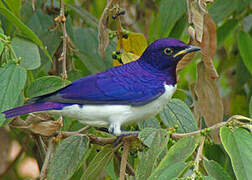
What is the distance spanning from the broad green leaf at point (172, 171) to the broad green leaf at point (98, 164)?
563mm

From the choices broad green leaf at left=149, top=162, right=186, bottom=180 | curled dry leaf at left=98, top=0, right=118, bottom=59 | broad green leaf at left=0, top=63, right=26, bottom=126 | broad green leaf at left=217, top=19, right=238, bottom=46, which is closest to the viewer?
broad green leaf at left=149, top=162, right=186, bottom=180

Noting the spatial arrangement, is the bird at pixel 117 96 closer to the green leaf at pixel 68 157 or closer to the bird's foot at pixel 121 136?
the bird's foot at pixel 121 136

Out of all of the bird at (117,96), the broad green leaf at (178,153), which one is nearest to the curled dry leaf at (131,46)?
the bird at (117,96)

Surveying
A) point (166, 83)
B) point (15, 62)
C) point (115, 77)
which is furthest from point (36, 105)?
point (166, 83)

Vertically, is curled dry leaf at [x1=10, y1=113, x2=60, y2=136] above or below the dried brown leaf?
below

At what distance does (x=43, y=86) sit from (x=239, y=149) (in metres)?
1.09

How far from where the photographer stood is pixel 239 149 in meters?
2.15

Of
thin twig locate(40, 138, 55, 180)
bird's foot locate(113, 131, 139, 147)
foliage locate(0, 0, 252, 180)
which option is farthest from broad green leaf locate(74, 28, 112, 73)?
thin twig locate(40, 138, 55, 180)

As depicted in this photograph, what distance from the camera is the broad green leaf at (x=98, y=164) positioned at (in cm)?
262

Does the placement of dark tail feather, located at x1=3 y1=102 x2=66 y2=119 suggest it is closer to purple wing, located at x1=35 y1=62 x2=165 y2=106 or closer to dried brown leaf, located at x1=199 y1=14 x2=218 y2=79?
purple wing, located at x1=35 y1=62 x2=165 y2=106

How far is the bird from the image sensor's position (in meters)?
2.85

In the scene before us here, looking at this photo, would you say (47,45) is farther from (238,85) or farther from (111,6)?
(238,85)

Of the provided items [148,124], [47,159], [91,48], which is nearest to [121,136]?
[148,124]

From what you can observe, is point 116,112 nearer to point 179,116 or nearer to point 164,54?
point 179,116
